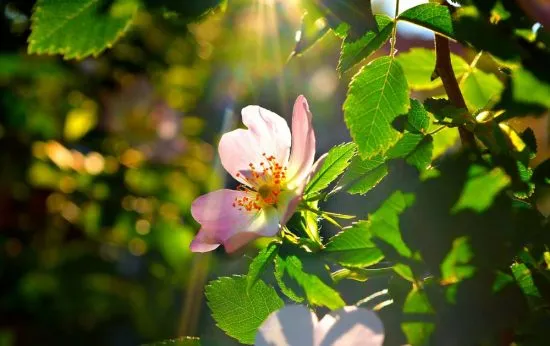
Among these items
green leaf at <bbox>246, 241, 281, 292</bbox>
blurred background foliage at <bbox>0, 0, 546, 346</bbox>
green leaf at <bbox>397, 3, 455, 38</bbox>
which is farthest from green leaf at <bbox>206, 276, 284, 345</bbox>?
blurred background foliage at <bbox>0, 0, 546, 346</bbox>

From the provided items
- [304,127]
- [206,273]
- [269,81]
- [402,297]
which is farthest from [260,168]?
[206,273]

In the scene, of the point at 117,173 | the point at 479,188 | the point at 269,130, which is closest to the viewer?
the point at 479,188

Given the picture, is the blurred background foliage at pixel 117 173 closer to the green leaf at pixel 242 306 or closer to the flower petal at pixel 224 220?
the flower petal at pixel 224 220

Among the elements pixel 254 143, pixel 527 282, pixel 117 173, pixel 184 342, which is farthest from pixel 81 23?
pixel 117 173

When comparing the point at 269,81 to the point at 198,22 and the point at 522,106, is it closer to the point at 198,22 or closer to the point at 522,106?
the point at 198,22

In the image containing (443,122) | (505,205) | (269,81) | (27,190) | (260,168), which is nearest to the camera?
(505,205)

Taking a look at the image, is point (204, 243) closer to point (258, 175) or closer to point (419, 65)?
point (258, 175)

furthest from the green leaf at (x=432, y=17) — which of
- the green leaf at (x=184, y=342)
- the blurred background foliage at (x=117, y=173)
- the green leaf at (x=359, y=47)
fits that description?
the blurred background foliage at (x=117, y=173)
